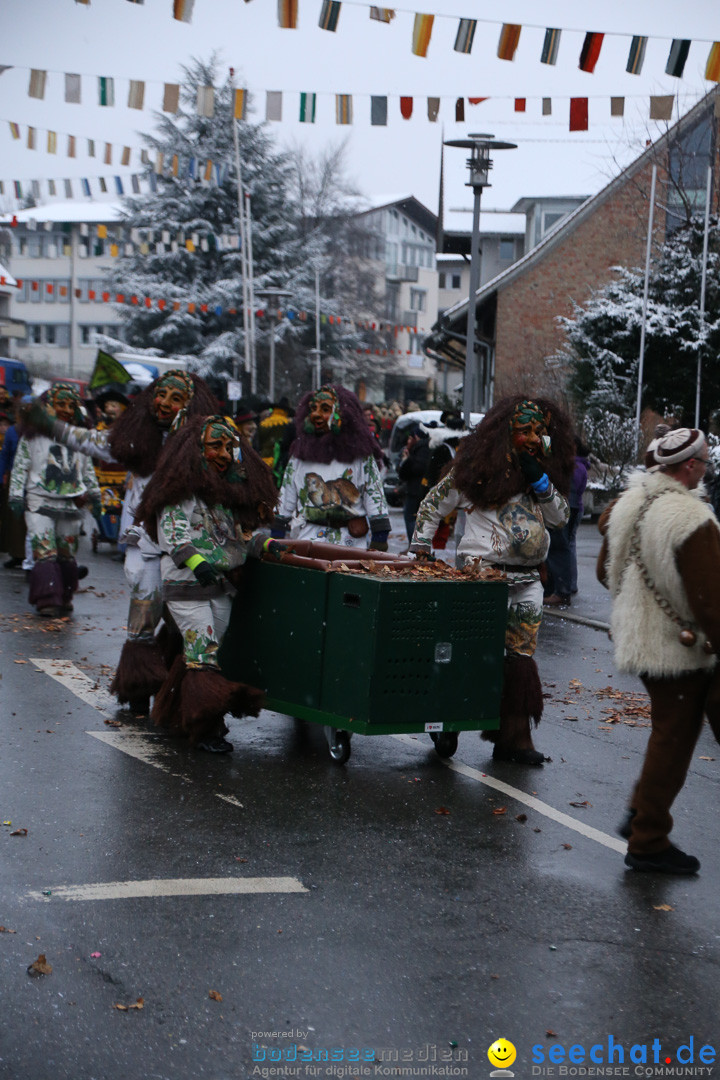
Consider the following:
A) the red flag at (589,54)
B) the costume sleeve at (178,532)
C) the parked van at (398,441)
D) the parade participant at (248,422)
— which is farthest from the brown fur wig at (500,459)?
the parked van at (398,441)

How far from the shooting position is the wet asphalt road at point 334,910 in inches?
151

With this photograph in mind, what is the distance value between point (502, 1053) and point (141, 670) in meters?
4.40

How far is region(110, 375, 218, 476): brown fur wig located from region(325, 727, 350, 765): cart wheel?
6.84 ft

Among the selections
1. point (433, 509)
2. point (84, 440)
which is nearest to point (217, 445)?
point (433, 509)

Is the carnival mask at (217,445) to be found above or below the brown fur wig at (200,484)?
above

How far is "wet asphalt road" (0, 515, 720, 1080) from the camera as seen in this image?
3828mm

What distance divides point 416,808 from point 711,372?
23.2 m

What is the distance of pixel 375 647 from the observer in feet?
20.7

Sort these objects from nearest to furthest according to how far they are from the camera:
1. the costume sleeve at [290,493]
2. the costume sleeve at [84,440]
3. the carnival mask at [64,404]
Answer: the costume sleeve at [290,493]
the costume sleeve at [84,440]
the carnival mask at [64,404]

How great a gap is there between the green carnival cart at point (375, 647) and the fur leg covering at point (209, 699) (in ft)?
0.48

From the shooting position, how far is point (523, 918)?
4.84 metres

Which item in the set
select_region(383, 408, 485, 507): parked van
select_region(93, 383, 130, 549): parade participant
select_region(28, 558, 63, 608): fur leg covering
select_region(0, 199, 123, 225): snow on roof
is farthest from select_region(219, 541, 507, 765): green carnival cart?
select_region(0, 199, 123, 225): snow on roof

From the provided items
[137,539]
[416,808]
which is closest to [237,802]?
[416,808]

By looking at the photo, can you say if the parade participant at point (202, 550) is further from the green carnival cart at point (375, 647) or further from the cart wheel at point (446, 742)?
the cart wheel at point (446, 742)
